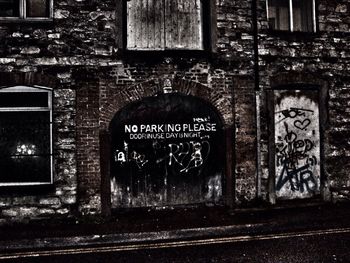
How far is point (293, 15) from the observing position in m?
11.0

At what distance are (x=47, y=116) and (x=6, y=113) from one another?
0.88 metres

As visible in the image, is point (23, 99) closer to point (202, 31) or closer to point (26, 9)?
point (26, 9)

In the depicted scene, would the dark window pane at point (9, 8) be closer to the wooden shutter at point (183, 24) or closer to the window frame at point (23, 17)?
the window frame at point (23, 17)

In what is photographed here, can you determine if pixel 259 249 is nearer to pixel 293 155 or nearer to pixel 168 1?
pixel 293 155

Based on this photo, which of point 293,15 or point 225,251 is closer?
point 225,251

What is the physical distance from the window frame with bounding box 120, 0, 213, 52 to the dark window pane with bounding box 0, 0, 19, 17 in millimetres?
2306

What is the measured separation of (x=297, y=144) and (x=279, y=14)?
344 cm

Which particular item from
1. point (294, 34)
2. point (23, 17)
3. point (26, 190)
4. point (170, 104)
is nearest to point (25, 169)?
point (26, 190)

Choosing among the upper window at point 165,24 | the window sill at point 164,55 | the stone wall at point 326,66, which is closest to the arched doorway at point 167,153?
the window sill at point 164,55

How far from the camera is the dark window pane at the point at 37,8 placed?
9.46 meters

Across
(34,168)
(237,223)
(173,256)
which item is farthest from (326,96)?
(34,168)

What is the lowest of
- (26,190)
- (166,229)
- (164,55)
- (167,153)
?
(166,229)

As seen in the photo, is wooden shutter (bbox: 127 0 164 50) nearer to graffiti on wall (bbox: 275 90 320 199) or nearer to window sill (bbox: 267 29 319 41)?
window sill (bbox: 267 29 319 41)

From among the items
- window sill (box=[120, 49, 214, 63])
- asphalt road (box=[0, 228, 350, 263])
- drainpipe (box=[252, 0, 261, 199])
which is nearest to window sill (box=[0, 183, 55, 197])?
asphalt road (box=[0, 228, 350, 263])
